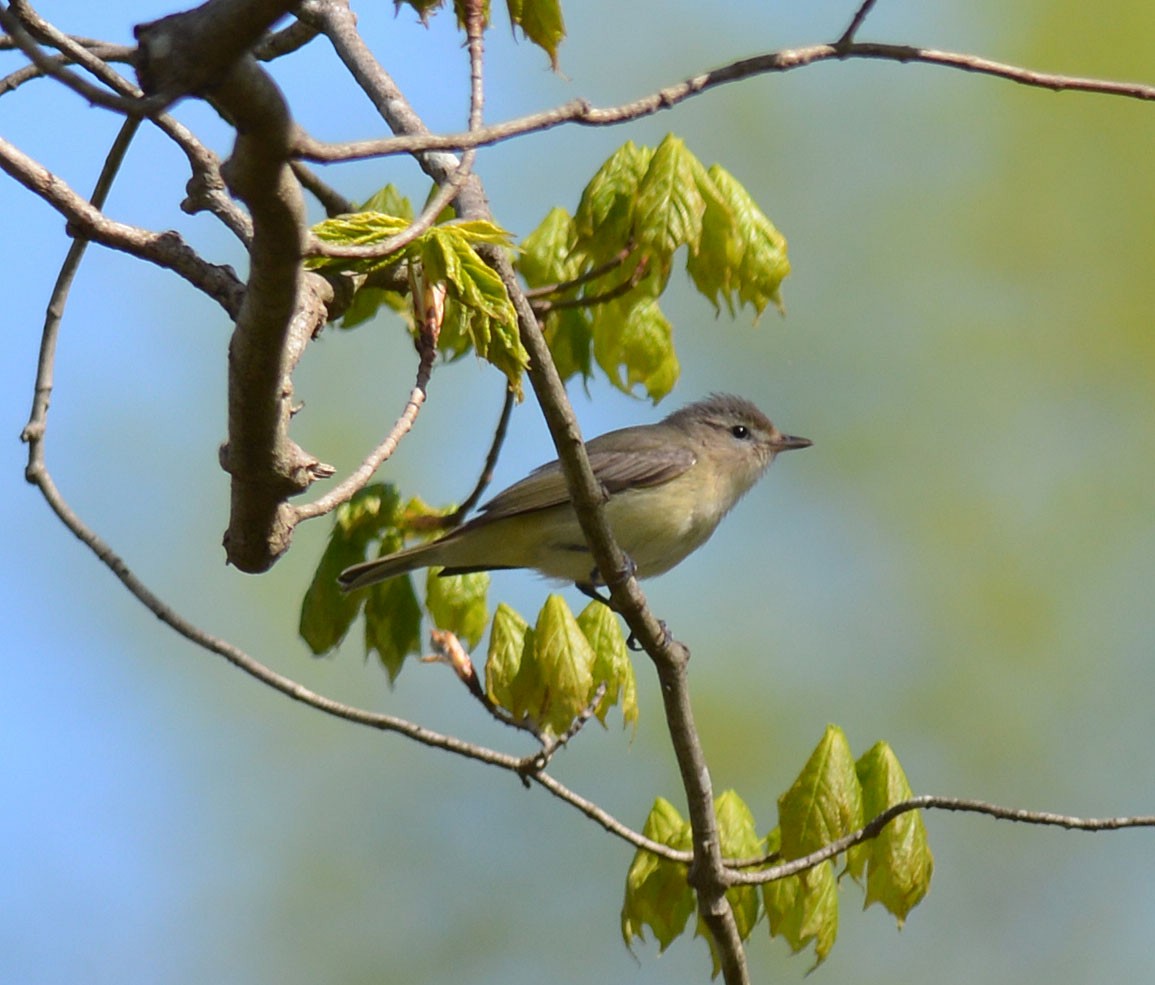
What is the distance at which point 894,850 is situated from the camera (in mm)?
3383

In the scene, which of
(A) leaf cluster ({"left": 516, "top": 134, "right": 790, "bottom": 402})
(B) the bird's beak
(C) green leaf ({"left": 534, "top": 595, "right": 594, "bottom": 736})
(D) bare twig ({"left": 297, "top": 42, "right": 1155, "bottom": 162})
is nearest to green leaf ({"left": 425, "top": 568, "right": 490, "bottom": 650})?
(C) green leaf ({"left": 534, "top": 595, "right": 594, "bottom": 736})

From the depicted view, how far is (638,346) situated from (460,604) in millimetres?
841

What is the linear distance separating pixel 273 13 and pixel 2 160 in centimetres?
150

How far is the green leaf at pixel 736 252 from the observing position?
366 cm

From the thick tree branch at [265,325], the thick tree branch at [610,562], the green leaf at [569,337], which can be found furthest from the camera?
the green leaf at [569,337]

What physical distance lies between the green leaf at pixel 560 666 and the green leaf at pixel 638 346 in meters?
0.78

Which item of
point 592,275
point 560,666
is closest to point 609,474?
point 592,275

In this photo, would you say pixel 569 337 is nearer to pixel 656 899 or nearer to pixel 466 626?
pixel 466 626

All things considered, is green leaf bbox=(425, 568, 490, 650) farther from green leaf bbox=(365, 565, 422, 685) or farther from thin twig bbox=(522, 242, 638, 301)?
thin twig bbox=(522, 242, 638, 301)

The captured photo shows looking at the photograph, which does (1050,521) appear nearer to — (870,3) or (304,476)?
(870,3)

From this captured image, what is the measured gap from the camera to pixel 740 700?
791cm

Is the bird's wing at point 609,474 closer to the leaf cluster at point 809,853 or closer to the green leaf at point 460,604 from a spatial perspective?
the green leaf at point 460,604

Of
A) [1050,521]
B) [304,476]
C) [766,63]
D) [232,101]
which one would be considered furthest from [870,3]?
[1050,521]

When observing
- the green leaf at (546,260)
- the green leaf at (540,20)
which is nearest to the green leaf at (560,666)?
the green leaf at (546,260)
